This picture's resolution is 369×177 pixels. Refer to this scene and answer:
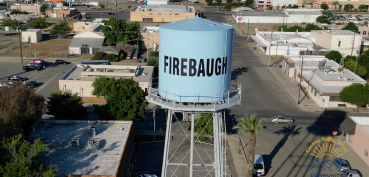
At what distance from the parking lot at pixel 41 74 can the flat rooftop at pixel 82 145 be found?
2147 cm

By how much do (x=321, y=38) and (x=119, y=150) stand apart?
224ft

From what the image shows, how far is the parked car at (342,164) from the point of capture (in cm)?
3547

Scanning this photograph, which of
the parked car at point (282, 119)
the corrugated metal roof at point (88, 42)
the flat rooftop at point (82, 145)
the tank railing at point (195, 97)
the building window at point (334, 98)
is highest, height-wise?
the tank railing at point (195, 97)

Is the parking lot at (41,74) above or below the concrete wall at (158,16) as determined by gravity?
below

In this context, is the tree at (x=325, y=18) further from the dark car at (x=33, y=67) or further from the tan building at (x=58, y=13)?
the dark car at (x=33, y=67)

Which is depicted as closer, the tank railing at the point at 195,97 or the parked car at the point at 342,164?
the tank railing at the point at 195,97

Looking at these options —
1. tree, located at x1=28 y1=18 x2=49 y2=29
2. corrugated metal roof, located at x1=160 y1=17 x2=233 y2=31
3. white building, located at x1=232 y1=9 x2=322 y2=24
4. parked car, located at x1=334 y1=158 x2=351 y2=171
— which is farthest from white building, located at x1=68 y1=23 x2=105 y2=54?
corrugated metal roof, located at x1=160 y1=17 x2=233 y2=31

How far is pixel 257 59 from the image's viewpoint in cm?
8019

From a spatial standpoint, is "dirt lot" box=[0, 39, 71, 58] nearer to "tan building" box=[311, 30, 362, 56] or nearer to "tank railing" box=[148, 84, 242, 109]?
"tan building" box=[311, 30, 362, 56]

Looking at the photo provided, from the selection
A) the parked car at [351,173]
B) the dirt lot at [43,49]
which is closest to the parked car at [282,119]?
the parked car at [351,173]

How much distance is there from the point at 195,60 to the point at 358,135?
23890 mm

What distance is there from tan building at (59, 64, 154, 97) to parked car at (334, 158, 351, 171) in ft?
79.3

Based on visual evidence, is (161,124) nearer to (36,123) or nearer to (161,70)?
(36,123)

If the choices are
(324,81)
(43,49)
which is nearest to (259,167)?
(324,81)
